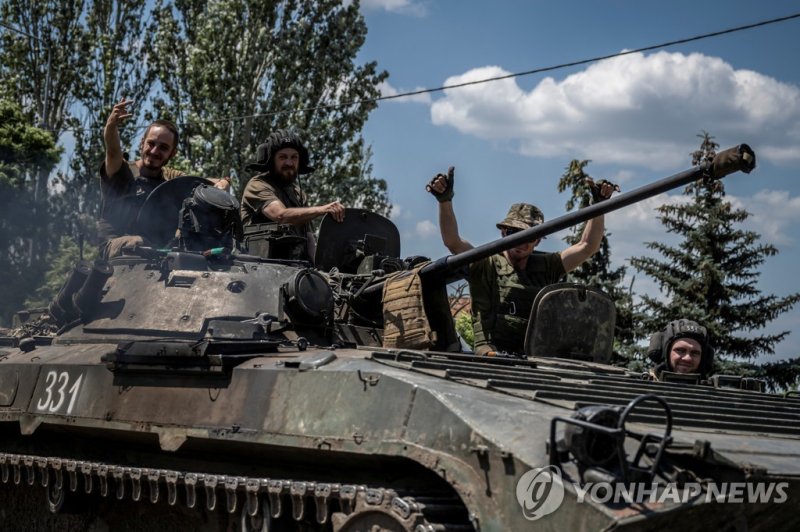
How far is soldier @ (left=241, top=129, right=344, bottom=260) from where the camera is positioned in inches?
394

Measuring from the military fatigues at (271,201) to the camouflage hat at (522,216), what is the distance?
1811 millimetres

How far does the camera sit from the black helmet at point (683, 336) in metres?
9.20

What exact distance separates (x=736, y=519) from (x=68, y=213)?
28.1 metres

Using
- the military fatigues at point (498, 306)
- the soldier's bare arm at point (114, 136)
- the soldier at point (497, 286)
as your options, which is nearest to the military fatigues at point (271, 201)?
the soldier's bare arm at point (114, 136)

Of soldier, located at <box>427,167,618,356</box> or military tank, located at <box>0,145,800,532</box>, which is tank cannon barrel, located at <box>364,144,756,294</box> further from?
soldier, located at <box>427,167,618,356</box>

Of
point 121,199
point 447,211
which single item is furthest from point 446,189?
point 121,199

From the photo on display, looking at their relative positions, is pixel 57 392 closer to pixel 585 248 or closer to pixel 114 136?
pixel 114 136

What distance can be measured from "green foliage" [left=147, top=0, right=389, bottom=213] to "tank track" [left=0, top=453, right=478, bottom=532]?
18286mm

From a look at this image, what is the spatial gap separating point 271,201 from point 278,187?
0.50 metres

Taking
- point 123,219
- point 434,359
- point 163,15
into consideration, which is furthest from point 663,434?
point 163,15

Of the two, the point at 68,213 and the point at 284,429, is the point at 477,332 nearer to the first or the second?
the point at 284,429

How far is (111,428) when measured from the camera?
7.64m

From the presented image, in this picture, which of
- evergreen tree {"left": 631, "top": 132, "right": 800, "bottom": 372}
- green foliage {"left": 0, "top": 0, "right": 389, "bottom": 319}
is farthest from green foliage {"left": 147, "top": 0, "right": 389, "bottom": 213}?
evergreen tree {"left": 631, "top": 132, "right": 800, "bottom": 372}

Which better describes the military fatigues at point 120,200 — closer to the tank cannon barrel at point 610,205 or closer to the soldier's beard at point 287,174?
the soldier's beard at point 287,174
